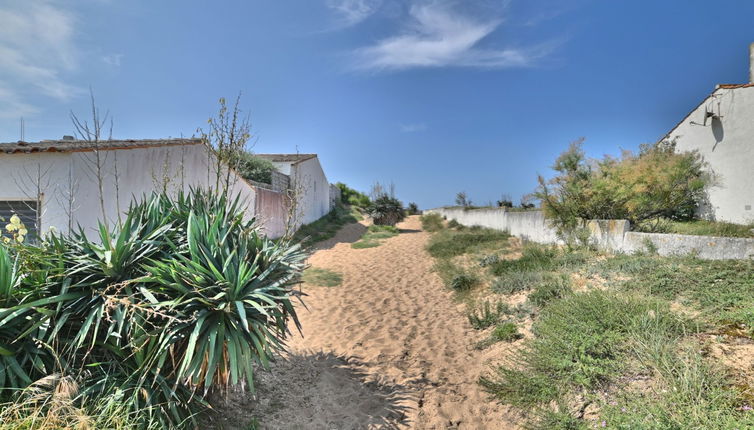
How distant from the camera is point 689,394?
8.59 ft

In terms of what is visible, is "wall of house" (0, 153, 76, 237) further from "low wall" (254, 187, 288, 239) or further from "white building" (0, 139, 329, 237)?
"low wall" (254, 187, 288, 239)

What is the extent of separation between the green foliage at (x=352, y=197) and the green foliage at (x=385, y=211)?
429 inches

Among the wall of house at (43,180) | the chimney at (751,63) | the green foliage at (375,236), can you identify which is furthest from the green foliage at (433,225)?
the wall of house at (43,180)

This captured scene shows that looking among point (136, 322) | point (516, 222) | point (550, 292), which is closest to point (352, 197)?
point (516, 222)

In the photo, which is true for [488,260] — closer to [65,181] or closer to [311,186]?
[65,181]

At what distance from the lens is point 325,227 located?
20172 mm

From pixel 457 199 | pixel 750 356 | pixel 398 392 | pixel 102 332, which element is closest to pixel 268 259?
pixel 102 332

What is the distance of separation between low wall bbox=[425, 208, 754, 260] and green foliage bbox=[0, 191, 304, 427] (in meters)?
7.01

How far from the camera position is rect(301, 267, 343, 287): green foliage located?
894cm

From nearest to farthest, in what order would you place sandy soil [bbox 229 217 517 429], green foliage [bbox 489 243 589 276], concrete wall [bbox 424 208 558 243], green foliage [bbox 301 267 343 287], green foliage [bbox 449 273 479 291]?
sandy soil [bbox 229 217 517 429], green foliage [bbox 489 243 589 276], green foliage [bbox 449 273 479 291], green foliage [bbox 301 267 343 287], concrete wall [bbox 424 208 558 243]

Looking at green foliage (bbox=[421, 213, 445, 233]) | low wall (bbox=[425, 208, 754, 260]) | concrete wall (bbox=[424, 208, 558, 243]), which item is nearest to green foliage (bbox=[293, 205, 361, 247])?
green foliage (bbox=[421, 213, 445, 233])

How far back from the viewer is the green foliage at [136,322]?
2703mm

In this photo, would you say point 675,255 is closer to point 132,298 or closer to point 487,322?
point 487,322

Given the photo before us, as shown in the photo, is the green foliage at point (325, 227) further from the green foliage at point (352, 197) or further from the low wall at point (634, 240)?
the low wall at point (634, 240)
